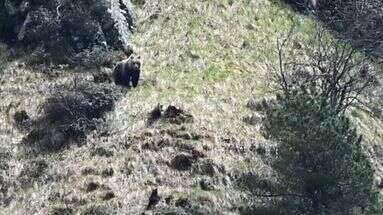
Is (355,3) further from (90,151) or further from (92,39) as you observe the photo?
(90,151)

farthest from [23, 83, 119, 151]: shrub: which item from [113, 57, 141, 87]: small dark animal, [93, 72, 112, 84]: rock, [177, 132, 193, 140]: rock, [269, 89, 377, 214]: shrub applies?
[269, 89, 377, 214]: shrub

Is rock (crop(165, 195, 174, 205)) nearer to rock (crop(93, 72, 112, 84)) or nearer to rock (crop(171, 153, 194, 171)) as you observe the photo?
rock (crop(171, 153, 194, 171))

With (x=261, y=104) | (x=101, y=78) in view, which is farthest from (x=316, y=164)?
(x=101, y=78)

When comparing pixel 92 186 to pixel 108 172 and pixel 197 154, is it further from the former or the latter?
pixel 197 154

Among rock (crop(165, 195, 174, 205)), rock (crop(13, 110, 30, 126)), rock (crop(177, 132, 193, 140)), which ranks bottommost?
rock (crop(13, 110, 30, 126))

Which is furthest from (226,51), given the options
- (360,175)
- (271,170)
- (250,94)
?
(360,175)

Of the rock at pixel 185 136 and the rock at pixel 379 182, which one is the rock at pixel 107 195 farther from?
the rock at pixel 379 182
